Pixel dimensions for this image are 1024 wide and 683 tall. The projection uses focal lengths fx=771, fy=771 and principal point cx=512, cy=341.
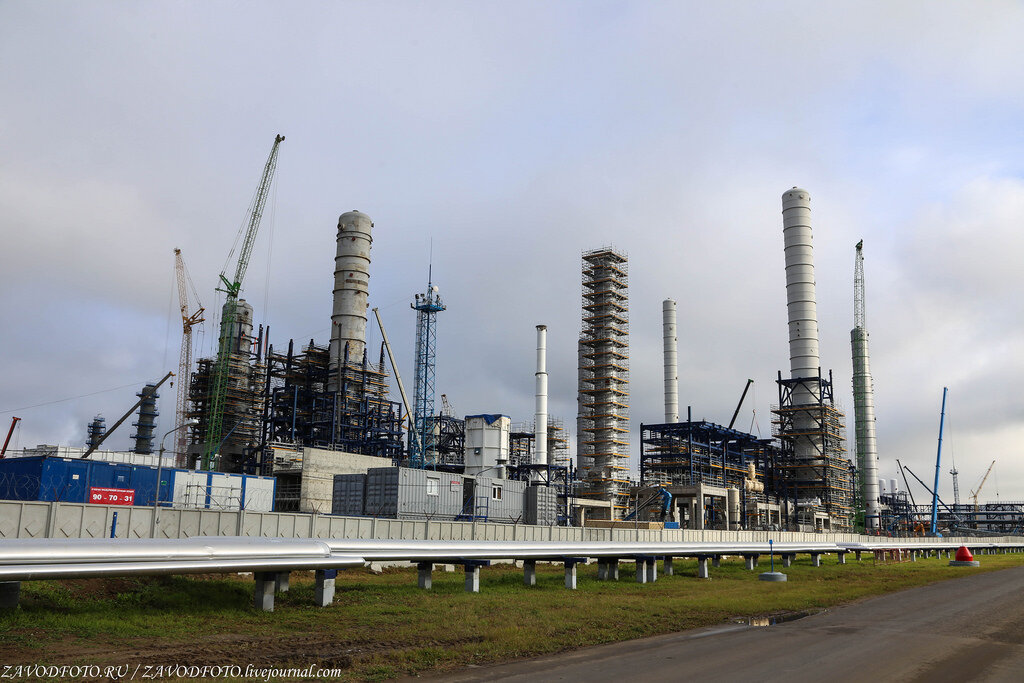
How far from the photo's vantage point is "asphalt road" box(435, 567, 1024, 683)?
15500 mm

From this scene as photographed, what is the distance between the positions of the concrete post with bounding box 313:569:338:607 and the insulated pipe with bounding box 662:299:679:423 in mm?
98094

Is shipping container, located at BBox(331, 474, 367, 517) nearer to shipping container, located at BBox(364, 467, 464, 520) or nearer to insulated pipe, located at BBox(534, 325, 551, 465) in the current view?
shipping container, located at BBox(364, 467, 464, 520)

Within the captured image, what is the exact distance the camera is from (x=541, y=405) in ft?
348

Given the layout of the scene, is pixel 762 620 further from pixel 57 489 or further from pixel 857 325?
pixel 857 325

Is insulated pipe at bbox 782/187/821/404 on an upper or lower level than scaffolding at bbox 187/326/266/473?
upper

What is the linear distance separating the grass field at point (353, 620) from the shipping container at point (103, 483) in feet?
110

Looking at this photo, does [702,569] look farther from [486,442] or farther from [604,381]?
[604,381]

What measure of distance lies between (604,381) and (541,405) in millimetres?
9808

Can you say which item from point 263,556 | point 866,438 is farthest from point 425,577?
point 866,438

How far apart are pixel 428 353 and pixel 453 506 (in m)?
50.6

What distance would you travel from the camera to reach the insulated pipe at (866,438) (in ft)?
411

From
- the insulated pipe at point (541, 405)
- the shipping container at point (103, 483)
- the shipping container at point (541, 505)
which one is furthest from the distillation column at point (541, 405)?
the shipping container at point (103, 483)

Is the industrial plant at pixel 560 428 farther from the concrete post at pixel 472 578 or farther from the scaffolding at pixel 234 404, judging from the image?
the concrete post at pixel 472 578

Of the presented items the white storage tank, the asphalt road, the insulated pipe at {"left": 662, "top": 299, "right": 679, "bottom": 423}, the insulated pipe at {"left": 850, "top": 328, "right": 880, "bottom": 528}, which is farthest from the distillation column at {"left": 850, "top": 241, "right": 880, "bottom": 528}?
the asphalt road
